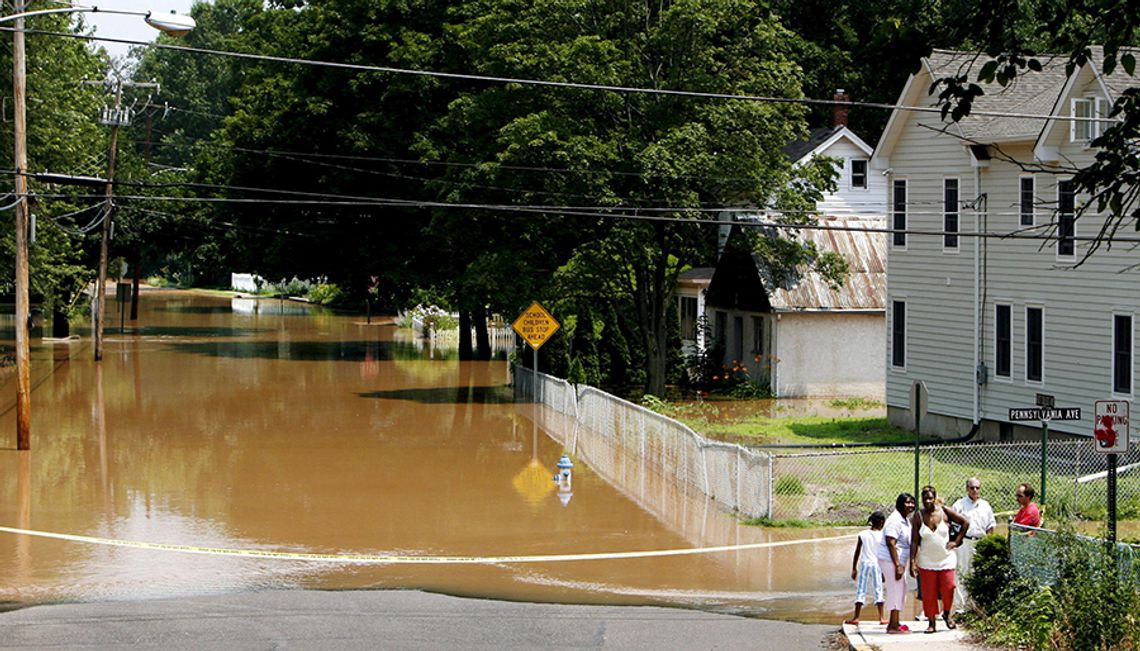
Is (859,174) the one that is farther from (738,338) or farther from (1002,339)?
(1002,339)

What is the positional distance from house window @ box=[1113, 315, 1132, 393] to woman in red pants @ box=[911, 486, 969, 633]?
1463 cm

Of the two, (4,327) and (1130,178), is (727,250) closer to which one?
(1130,178)

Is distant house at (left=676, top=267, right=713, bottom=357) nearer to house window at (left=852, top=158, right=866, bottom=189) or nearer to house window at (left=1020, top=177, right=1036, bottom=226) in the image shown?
house window at (left=852, top=158, right=866, bottom=189)

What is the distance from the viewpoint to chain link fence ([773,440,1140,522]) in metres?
24.5

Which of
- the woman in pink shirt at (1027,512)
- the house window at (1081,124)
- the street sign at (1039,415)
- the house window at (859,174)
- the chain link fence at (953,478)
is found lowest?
the chain link fence at (953,478)

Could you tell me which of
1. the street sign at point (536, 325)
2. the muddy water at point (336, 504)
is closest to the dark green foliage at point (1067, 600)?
the muddy water at point (336, 504)

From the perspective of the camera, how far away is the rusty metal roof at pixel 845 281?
44781 millimetres

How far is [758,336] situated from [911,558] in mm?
30375

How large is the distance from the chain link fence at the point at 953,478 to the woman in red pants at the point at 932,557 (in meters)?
6.16

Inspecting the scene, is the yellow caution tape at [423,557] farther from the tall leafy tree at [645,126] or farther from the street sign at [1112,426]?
the tall leafy tree at [645,126]

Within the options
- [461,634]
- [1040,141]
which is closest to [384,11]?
[1040,141]

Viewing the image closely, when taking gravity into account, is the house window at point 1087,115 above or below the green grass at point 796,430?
above

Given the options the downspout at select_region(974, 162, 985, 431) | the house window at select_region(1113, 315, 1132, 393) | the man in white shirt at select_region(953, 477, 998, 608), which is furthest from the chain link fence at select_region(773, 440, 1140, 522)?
the man in white shirt at select_region(953, 477, 998, 608)

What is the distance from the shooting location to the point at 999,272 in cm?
3306
